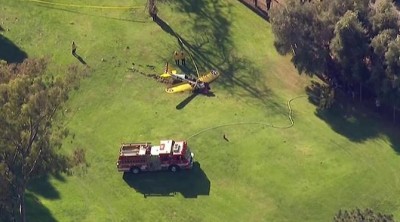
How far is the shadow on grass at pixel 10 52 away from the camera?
8212 cm

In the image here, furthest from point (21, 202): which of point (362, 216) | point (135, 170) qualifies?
point (362, 216)

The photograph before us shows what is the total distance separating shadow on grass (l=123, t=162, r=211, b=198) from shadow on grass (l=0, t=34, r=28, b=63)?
2334cm

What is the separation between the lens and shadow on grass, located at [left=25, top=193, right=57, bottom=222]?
63.9 metres

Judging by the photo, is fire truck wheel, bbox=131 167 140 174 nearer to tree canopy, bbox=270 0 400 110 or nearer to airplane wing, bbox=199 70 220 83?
airplane wing, bbox=199 70 220 83

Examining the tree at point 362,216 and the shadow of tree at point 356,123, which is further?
the shadow of tree at point 356,123

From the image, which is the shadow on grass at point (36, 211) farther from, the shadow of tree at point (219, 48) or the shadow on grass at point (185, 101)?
the shadow of tree at point (219, 48)

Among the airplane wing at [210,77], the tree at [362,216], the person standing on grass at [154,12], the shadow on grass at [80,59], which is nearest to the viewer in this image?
the tree at [362,216]

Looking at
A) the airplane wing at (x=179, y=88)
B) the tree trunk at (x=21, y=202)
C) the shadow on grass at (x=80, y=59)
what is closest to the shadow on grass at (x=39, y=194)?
the tree trunk at (x=21, y=202)

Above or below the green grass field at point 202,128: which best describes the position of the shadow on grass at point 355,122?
above

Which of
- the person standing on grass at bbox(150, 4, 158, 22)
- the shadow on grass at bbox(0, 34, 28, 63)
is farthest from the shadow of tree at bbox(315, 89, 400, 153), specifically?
the shadow on grass at bbox(0, 34, 28, 63)

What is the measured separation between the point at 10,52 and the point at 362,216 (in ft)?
152

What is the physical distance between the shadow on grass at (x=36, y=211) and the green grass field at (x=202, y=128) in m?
0.10

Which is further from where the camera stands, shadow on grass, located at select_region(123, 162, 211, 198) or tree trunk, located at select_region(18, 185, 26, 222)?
shadow on grass, located at select_region(123, 162, 211, 198)

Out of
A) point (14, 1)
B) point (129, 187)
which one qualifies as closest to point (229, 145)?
point (129, 187)
